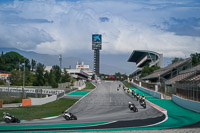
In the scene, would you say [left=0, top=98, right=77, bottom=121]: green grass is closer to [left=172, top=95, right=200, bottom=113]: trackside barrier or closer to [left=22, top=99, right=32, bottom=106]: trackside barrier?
[left=22, top=99, right=32, bottom=106]: trackside barrier

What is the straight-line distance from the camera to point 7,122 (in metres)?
20.8

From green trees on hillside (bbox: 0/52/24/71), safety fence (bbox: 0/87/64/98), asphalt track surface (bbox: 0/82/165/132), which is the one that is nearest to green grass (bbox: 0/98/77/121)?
asphalt track surface (bbox: 0/82/165/132)

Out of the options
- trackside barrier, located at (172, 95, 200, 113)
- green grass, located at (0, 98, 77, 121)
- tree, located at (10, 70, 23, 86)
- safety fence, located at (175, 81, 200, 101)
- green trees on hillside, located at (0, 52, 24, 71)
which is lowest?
green grass, located at (0, 98, 77, 121)

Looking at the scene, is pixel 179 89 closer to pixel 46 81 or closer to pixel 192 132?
pixel 192 132

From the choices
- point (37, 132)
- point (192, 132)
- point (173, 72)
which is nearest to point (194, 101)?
point (192, 132)

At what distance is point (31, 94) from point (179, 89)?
2614 cm

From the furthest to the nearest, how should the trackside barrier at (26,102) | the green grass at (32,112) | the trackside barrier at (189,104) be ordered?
the trackside barrier at (26,102), the trackside barrier at (189,104), the green grass at (32,112)

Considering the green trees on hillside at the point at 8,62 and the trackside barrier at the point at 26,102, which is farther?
the green trees on hillside at the point at 8,62

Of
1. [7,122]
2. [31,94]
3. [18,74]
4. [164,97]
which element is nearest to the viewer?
[7,122]

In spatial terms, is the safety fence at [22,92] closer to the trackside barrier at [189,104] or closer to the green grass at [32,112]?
the green grass at [32,112]

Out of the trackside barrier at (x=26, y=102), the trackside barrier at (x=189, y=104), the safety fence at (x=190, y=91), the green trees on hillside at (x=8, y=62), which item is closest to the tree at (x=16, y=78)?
the trackside barrier at (x=26, y=102)

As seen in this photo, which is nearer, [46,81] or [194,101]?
[194,101]

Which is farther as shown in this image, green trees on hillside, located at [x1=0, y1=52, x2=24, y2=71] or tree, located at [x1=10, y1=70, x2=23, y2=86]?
green trees on hillside, located at [x1=0, y1=52, x2=24, y2=71]

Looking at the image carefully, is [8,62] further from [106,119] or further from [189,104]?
[106,119]
